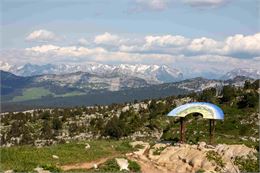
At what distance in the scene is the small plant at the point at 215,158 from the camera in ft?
131

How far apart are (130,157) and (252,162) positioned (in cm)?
1127

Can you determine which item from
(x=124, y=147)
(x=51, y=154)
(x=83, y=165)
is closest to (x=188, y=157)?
(x=124, y=147)

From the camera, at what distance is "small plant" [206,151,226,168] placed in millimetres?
39825

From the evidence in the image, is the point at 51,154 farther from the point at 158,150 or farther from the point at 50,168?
the point at 158,150

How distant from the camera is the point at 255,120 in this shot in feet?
267

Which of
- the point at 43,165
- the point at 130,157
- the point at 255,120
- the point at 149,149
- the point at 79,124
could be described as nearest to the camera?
the point at 43,165

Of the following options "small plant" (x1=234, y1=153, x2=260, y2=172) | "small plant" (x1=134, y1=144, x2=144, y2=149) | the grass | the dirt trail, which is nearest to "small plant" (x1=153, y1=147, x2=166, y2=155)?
"small plant" (x1=134, y1=144, x2=144, y2=149)

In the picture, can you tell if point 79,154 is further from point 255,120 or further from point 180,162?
point 255,120

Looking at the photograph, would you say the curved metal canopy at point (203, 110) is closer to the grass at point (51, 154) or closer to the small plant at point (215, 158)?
the grass at point (51, 154)

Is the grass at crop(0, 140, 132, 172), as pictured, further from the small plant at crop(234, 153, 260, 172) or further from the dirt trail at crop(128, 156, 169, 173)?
the small plant at crop(234, 153, 260, 172)

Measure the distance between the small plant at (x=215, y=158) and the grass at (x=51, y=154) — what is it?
966 cm

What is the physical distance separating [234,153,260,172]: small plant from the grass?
11790 millimetres

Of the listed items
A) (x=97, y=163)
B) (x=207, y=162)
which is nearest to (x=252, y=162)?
(x=207, y=162)

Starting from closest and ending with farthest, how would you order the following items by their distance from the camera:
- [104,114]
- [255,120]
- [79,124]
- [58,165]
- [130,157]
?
[58,165] < [130,157] < [255,120] < [79,124] < [104,114]
